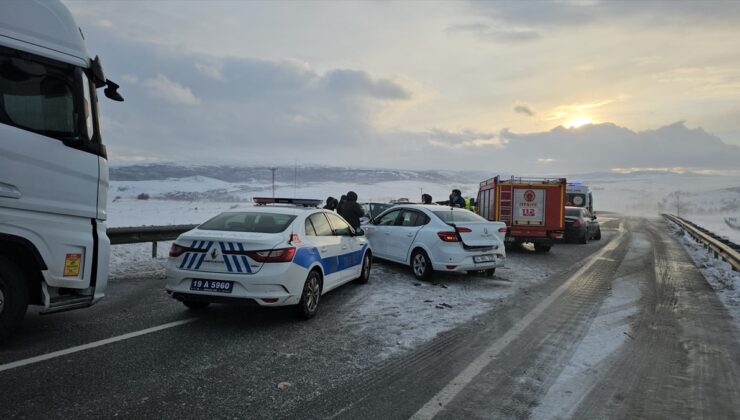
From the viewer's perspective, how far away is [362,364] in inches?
176

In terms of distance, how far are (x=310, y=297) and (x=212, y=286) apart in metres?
1.30

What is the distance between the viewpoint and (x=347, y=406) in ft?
11.6

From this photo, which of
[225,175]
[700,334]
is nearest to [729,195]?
→ [700,334]

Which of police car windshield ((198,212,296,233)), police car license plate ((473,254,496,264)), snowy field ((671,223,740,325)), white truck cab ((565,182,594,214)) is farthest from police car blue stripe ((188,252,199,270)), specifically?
white truck cab ((565,182,594,214))

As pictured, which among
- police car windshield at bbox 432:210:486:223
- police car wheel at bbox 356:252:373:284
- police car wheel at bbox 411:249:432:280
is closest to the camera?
police car wheel at bbox 356:252:373:284

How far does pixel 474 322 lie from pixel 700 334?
110 inches

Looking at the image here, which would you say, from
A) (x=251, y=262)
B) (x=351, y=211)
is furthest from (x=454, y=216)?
(x=251, y=262)

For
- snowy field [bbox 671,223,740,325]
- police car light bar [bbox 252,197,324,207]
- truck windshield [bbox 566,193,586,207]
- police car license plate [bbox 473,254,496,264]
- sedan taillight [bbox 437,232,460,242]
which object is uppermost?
truck windshield [bbox 566,193,586,207]

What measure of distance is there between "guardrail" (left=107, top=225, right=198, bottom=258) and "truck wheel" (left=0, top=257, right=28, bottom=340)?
4.94 m

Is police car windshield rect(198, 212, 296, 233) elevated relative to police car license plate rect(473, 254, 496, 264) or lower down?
elevated

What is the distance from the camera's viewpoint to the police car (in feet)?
17.9

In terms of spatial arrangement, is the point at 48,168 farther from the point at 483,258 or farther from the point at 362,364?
the point at 483,258

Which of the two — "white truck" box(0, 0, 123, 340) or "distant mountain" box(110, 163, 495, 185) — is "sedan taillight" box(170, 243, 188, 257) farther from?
"distant mountain" box(110, 163, 495, 185)

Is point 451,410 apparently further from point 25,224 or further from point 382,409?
point 25,224
